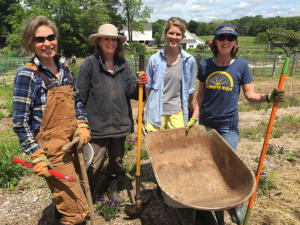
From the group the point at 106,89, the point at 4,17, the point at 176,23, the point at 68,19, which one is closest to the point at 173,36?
the point at 176,23

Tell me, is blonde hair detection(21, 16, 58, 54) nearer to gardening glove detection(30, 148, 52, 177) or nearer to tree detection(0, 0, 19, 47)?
gardening glove detection(30, 148, 52, 177)

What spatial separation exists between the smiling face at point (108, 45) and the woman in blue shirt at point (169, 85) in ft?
1.78

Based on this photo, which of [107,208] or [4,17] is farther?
[4,17]

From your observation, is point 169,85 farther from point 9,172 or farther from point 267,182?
point 9,172

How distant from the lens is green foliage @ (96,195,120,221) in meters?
3.02

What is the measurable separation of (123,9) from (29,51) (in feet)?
156

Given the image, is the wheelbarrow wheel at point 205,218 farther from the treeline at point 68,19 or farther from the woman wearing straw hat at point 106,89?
→ the treeline at point 68,19

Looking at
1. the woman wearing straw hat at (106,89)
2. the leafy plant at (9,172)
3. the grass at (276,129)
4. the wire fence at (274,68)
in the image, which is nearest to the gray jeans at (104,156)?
the woman wearing straw hat at (106,89)

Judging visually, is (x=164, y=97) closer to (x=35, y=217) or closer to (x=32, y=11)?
(x=35, y=217)

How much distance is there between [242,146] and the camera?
17.2ft

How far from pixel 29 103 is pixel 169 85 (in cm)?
171

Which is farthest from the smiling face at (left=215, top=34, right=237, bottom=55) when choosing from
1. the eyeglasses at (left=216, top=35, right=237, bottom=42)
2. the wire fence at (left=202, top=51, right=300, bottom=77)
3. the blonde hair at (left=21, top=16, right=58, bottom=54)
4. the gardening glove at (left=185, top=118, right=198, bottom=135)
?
the wire fence at (left=202, top=51, right=300, bottom=77)

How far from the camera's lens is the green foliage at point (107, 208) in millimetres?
3019

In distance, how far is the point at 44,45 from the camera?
2.17 metres
